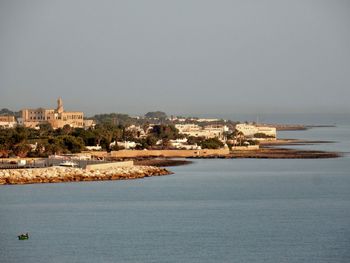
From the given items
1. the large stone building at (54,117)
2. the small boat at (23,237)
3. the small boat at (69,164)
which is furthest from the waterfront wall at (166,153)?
the small boat at (23,237)

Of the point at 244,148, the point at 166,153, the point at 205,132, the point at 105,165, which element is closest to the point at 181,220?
the point at 105,165

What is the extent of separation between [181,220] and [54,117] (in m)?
97.0

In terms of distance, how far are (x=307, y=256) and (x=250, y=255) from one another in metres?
1.62

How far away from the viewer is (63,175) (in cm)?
5788

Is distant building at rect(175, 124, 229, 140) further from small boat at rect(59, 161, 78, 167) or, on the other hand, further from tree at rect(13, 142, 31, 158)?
small boat at rect(59, 161, 78, 167)

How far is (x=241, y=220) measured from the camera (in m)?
39.9

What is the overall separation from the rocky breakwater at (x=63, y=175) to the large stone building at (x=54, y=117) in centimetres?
6482

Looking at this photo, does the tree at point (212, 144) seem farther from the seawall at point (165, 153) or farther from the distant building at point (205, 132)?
the distant building at point (205, 132)

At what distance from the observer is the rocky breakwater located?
55.8 m

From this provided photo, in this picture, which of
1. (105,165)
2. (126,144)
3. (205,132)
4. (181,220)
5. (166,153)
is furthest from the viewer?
(205,132)

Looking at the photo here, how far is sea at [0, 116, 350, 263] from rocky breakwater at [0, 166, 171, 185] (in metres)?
1.24

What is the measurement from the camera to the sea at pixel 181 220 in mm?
31906

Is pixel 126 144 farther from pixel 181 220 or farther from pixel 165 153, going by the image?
pixel 181 220

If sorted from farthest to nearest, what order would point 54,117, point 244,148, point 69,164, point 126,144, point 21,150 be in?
point 54,117 → point 244,148 → point 126,144 → point 21,150 → point 69,164
